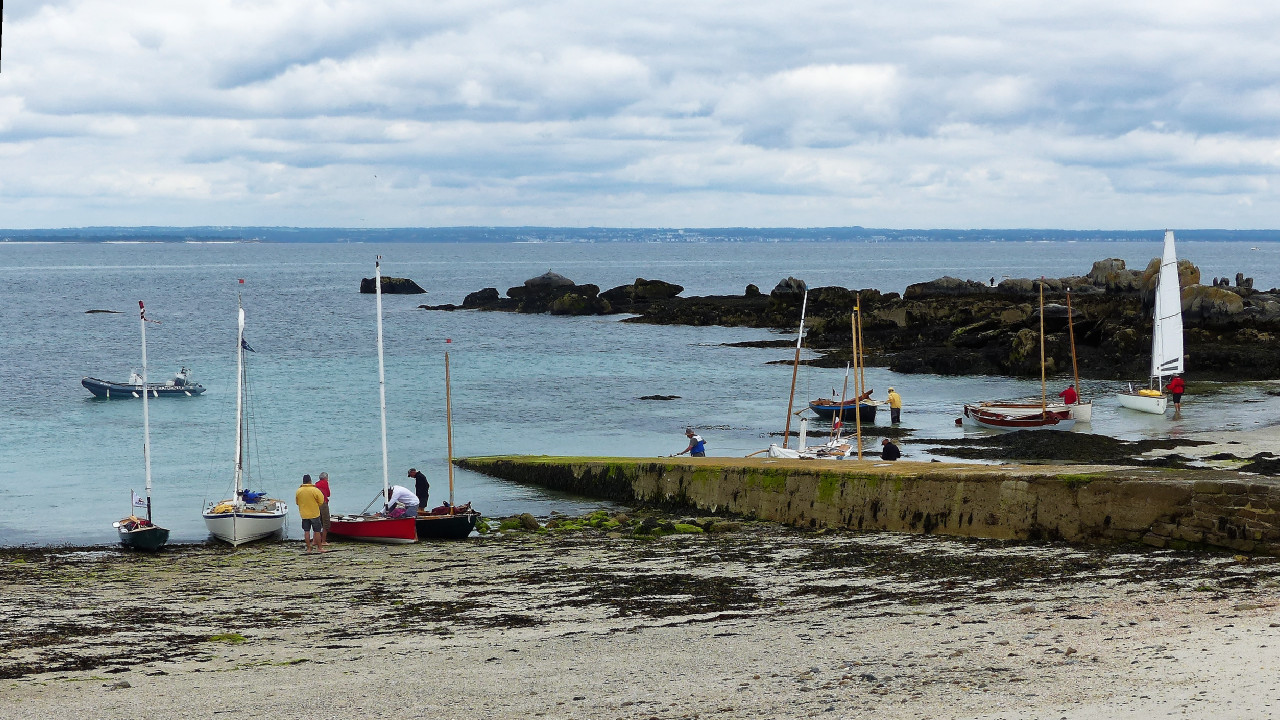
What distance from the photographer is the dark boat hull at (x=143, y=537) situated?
73.4 feet

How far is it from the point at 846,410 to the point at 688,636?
2770 cm

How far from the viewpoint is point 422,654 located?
11.8 meters

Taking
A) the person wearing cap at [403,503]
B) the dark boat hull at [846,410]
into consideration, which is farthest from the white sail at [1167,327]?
the person wearing cap at [403,503]

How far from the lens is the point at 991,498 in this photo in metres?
17.1

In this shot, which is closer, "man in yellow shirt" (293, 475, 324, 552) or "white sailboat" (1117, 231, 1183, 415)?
"man in yellow shirt" (293, 475, 324, 552)

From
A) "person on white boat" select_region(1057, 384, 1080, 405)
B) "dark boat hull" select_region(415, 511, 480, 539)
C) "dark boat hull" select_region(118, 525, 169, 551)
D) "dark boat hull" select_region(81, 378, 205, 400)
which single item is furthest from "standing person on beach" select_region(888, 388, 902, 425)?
"dark boat hull" select_region(81, 378, 205, 400)

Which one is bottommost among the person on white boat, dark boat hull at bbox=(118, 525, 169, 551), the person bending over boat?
dark boat hull at bbox=(118, 525, 169, 551)

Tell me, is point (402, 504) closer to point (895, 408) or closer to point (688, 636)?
point (688, 636)

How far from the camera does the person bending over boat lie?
2194cm

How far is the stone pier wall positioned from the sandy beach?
1.49 feet

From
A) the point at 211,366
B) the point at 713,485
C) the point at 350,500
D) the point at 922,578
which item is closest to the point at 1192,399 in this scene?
the point at 713,485

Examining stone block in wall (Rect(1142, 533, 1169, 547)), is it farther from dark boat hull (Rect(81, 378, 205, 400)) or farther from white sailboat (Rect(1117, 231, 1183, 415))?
dark boat hull (Rect(81, 378, 205, 400))

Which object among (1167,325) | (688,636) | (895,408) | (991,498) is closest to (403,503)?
(991,498)

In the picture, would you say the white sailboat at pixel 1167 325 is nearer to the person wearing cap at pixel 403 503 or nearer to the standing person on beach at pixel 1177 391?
the standing person on beach at pixel 1177 391
